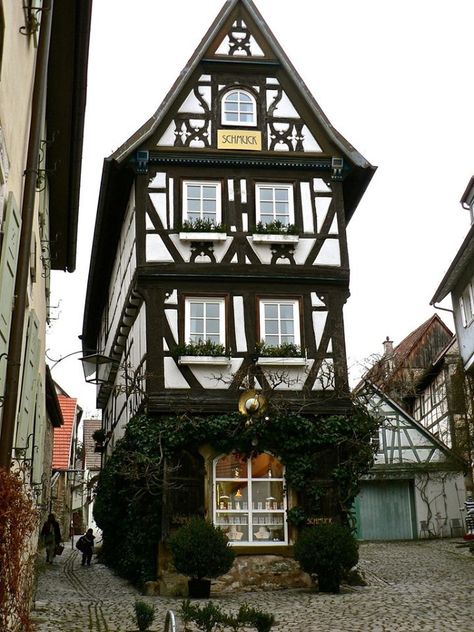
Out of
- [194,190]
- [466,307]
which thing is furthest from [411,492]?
[194,190]

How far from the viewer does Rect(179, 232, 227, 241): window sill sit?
17.6 m

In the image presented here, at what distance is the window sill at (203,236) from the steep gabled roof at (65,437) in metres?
23.1

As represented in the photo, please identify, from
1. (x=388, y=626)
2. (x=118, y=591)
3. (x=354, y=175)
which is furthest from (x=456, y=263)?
(x=388, y=626)

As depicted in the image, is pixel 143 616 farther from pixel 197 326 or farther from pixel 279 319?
pixel 279 319

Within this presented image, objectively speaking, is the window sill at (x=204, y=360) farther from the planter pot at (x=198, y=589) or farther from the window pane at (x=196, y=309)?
the planter pot at (x=198, y=589)

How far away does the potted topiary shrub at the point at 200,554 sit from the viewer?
14.6 m

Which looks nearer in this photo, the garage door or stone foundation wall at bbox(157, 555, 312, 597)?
stone foundation wall at bbox(157, 555, 312, 597)

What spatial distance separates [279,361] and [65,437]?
2480cm

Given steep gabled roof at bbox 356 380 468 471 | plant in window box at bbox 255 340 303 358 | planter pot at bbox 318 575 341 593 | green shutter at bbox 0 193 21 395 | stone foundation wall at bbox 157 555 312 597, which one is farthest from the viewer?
steep gabled roof at bbox 356 380 468 471

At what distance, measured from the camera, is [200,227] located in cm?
1772

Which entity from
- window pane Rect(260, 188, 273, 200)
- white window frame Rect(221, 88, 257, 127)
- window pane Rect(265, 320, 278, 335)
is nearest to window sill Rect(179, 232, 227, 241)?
window pane Rect(260, 188, 273, 200)

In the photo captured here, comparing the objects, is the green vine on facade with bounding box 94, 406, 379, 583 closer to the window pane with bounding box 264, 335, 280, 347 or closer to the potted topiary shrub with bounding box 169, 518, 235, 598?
the potted topiary shrub with bounding box 169, 518, 235, 598

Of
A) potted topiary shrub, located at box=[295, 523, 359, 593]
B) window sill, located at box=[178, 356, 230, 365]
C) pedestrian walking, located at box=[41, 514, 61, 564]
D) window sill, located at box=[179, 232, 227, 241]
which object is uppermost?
window sill, located at box=[179, 232, 227, 241]

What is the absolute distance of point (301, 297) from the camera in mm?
17875
